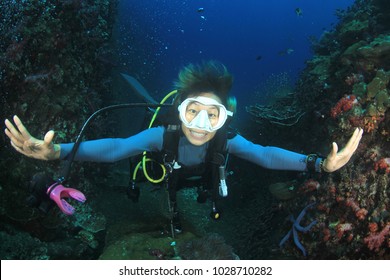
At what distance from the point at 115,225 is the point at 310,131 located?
476cm

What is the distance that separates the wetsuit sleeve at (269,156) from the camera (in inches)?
146

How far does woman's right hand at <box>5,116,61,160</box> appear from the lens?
Answer: 2643 mm

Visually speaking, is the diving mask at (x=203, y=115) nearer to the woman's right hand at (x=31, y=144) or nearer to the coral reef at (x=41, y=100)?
the woman's right hand at (x=31, y=144)

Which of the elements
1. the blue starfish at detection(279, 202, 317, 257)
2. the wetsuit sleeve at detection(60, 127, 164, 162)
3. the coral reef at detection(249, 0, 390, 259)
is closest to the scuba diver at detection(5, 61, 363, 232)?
the wetsuit sleeve at detection(60, 127, 164, 162)

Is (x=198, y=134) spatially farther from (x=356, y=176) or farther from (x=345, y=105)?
(x=345, y=105)

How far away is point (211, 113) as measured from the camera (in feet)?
11.3

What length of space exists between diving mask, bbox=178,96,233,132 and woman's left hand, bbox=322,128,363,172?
4.41 ft

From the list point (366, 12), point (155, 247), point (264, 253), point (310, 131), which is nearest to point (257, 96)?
point (366, 12)

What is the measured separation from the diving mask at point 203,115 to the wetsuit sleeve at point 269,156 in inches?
23.7

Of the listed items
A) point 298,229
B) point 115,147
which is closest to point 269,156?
point 298,229

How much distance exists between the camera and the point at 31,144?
107 inches

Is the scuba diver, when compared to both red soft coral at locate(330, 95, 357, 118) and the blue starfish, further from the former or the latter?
red soft coral at locate(330, 95, 357, 118)

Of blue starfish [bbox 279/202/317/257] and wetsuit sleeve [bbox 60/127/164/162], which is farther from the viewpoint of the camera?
blue starfish [bbox 279/202/317/257]

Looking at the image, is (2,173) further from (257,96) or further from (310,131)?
(257,96)
